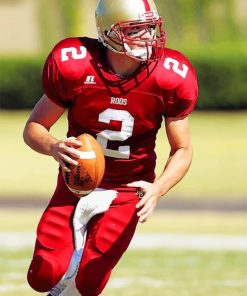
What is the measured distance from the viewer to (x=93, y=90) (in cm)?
612

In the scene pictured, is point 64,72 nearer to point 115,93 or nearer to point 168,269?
point 115,93

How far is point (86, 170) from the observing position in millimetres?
5879

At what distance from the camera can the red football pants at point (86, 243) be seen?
6125mm

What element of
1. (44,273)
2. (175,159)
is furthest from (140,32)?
(44,273)

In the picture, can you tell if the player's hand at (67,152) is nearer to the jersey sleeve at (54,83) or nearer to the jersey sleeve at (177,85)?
the jersey sleeve at (54,83)

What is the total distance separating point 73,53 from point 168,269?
306 centimetres

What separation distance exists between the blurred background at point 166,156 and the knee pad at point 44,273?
5.29ft

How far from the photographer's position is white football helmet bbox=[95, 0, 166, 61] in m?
6.04

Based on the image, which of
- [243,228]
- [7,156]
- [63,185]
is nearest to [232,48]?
[7,156]

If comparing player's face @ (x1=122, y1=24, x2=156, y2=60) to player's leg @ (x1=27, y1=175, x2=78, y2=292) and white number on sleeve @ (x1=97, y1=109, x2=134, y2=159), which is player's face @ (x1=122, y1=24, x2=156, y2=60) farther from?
player's leg @ (x1=27, y1=175, x2=78, y2=292)

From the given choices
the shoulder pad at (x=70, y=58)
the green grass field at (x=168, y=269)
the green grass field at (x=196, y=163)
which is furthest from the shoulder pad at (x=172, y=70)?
A: the green grass field at (x=196, y=163)

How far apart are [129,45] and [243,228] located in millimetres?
5308

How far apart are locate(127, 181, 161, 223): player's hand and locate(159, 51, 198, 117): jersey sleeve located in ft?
1.46

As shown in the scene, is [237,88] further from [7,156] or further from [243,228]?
[243,228]
